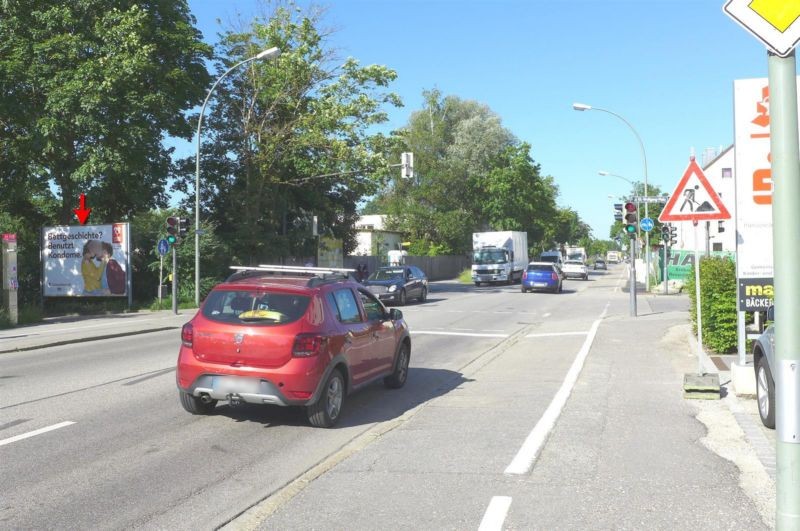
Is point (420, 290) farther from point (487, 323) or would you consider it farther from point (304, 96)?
point (304, 96)

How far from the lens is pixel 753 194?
9.52 meters

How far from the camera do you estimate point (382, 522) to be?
4.69m

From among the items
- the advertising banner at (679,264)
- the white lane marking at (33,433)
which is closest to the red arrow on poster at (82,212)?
the white lane marking at (33,433)

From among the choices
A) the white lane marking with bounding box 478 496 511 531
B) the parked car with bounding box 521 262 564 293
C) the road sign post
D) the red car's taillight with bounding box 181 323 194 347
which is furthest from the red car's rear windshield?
the parked car with bounding box 521 262 564 293

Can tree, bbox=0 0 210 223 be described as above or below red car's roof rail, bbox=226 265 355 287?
above

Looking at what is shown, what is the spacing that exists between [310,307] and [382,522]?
9.79ft

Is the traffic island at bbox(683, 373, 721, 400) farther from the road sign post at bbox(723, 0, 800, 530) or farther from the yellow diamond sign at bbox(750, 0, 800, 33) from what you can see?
the yellow diamond sign at bbox(750, 0, 800, 33)

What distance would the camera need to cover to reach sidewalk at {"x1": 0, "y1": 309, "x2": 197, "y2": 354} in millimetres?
15539

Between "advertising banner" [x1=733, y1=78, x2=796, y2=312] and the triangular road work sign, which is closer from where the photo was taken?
"advertising banner" [x1=733, y1=78, x2=796, y2=312]

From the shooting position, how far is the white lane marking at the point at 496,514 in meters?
4.59

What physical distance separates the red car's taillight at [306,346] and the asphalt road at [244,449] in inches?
32.3

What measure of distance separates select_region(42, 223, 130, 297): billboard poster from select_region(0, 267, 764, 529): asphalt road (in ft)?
48.9

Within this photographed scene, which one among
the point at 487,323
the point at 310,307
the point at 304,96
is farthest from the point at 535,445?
the point at 304,96

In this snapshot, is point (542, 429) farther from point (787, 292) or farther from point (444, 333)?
point (444, 333)
